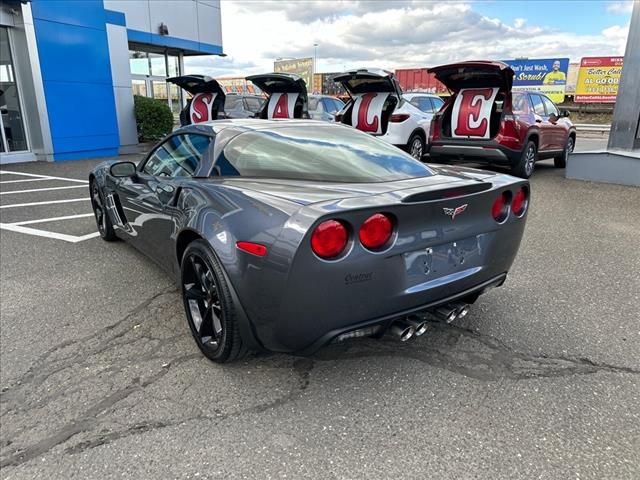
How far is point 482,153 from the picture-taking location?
27.2 ft

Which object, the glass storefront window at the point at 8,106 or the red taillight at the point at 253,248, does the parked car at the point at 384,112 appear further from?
the glass storefront window at the point at 8,106

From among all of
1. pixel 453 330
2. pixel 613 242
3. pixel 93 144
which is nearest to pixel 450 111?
pixel 613 242

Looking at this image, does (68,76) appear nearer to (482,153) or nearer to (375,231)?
(482,153)

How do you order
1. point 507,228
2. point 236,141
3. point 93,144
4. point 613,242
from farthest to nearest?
point 93,144, point 613,242, point 236,141, point 507,228

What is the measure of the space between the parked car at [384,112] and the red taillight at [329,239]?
25.2 feet

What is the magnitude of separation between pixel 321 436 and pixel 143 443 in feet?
2.66

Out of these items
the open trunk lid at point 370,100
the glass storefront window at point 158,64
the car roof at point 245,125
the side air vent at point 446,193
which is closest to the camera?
the side air vent at point 446,193

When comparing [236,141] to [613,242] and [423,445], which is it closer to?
[423,445]

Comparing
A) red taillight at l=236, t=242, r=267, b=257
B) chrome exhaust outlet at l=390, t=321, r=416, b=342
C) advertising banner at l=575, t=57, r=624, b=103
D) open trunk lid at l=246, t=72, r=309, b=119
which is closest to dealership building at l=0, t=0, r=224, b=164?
open trunk lid at l=246, t=72, r=309, b=119

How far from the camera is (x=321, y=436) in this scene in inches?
86.4

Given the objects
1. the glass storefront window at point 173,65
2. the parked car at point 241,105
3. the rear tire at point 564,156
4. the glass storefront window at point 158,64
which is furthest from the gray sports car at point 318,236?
the glass storefront window at point 173,65

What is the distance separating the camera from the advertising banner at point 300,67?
44.1 m

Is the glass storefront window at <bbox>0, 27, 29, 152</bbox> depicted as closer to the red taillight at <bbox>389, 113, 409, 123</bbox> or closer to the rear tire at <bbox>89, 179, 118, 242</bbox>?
the rear tire at <bbox>89, 179, 118, 242</bbox>

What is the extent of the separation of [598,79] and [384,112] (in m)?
26.2
